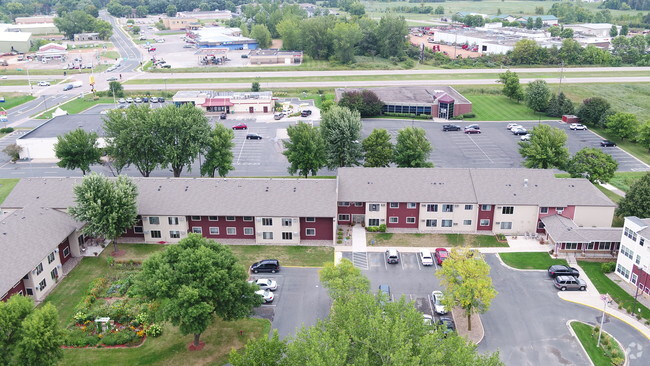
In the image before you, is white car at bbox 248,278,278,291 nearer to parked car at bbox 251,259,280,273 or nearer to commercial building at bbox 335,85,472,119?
parked car at bbox 251,259,280,273

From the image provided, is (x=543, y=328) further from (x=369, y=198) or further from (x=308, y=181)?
(x=308, y=181)

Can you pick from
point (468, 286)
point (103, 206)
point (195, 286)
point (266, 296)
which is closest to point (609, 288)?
point (468, 286)

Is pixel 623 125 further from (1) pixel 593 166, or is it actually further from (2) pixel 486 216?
(2) pixel 486 216

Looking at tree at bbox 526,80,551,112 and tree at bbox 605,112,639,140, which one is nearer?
tree at bbox 605,112,639,140

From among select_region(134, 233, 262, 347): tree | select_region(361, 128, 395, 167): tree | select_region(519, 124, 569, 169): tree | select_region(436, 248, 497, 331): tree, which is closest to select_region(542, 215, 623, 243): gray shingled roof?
select_region(519, 124, 569, 169): tree

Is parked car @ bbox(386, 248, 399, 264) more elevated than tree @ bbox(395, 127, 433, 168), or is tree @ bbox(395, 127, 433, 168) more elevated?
tree @ bbox(395, 127, 433, 168)

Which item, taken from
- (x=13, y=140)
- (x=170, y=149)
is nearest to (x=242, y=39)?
(x=13, y=140)

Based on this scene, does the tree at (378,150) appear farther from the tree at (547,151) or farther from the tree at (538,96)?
the tree at (538,96)
